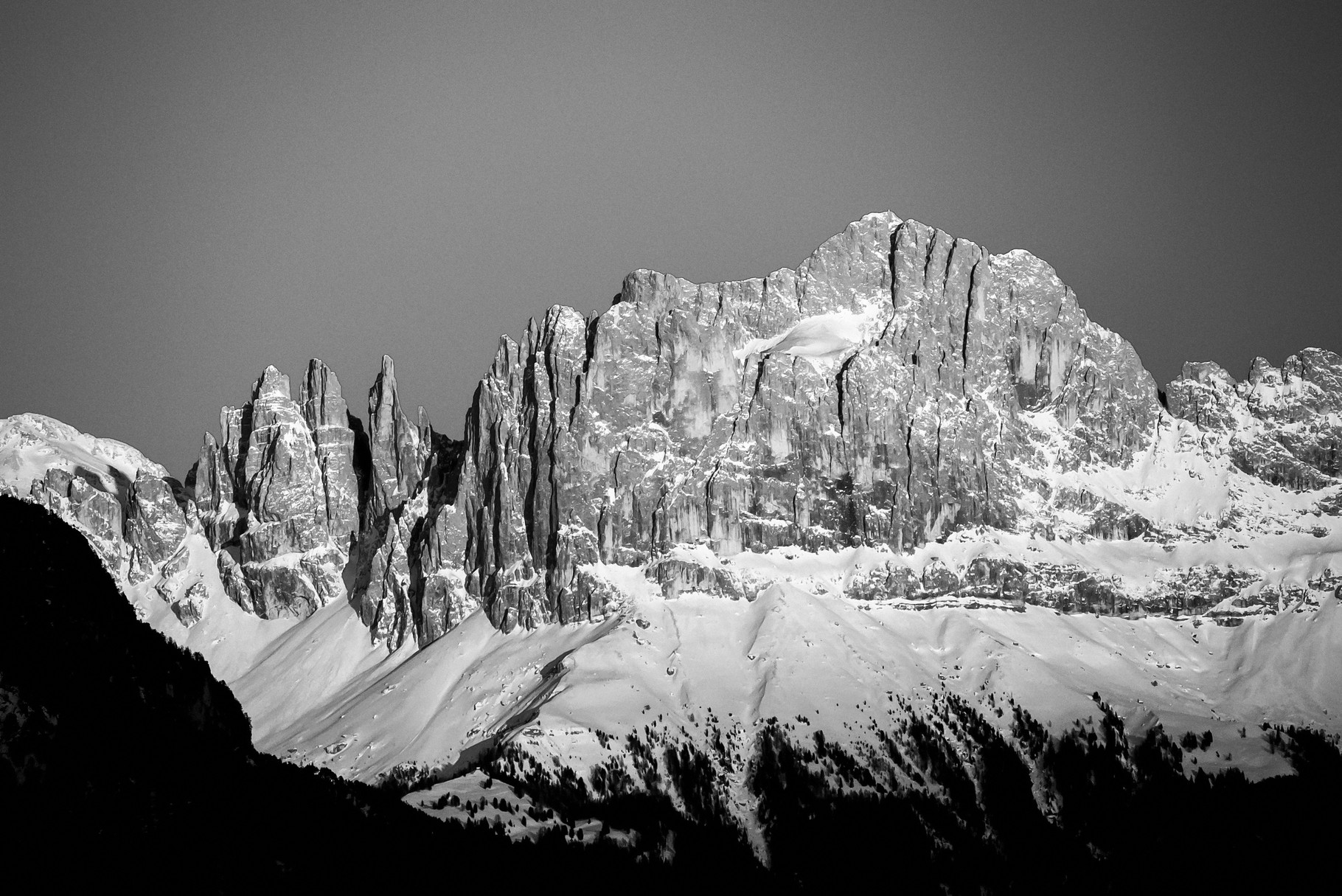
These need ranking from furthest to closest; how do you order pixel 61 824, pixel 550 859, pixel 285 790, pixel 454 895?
pixel 550 859, pixel 454 895, pixel 285 790, pixel 61 824

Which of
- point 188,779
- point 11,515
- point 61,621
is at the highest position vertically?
point 11,515

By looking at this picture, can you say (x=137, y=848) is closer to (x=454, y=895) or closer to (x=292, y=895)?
(x=292, y=895)

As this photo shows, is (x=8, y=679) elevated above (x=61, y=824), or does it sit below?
above

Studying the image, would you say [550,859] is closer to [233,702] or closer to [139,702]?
[233,702]

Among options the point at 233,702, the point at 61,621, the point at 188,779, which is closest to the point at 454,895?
the point at 233,702

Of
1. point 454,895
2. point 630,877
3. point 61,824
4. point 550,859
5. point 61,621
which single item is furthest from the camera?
point 630,877

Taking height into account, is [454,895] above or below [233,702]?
below

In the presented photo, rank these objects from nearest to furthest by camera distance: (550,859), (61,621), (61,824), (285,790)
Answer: (61,824)
(61,621)
(285,790)
(550,859)

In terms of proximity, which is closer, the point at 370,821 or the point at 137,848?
the point at 137,848

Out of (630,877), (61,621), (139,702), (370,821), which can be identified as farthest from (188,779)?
(630,877)
